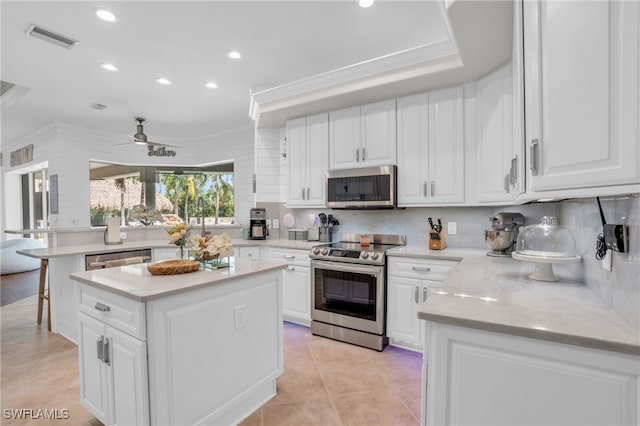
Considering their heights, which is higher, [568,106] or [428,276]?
[568,106]

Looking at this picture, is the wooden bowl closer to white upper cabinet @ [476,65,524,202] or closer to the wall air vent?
white upper cabinet @ [476,65,524,202]

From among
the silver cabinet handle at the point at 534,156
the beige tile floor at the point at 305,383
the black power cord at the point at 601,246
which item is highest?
the silver cabinet handle at the point at 534,156

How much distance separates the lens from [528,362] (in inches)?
38.5

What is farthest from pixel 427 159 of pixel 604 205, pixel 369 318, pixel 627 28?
pixel 627 28

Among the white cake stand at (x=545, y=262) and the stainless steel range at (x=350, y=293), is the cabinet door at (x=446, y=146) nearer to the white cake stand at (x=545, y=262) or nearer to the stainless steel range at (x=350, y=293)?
the stainless steel range at (x=350, y=293)

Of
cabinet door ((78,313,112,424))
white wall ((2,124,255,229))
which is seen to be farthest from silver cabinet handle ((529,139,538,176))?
white wall ((2,124,255,229))

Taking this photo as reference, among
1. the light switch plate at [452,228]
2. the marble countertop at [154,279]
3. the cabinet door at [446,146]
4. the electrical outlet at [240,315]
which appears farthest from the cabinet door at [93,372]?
the light switch plate at [452,228]

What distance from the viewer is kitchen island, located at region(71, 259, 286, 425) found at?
1.50 metres

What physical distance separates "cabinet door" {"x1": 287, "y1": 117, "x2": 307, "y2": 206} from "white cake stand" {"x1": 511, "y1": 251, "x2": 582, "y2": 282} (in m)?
2.53

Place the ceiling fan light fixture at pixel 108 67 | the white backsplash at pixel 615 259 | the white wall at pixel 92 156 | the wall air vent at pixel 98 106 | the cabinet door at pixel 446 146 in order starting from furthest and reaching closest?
the white wall at pixel 92 156, the wall air vent at pixel 98 106, the ceiling fan light fixture at pixel 108 67, the cabinet door at pixel 446 146, the white backsplash at pixel 615 259

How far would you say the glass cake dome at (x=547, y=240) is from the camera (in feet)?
5.66

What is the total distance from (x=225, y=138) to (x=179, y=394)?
18.1 ft

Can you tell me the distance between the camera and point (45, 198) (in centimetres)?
682

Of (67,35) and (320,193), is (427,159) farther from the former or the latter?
(67,35)
